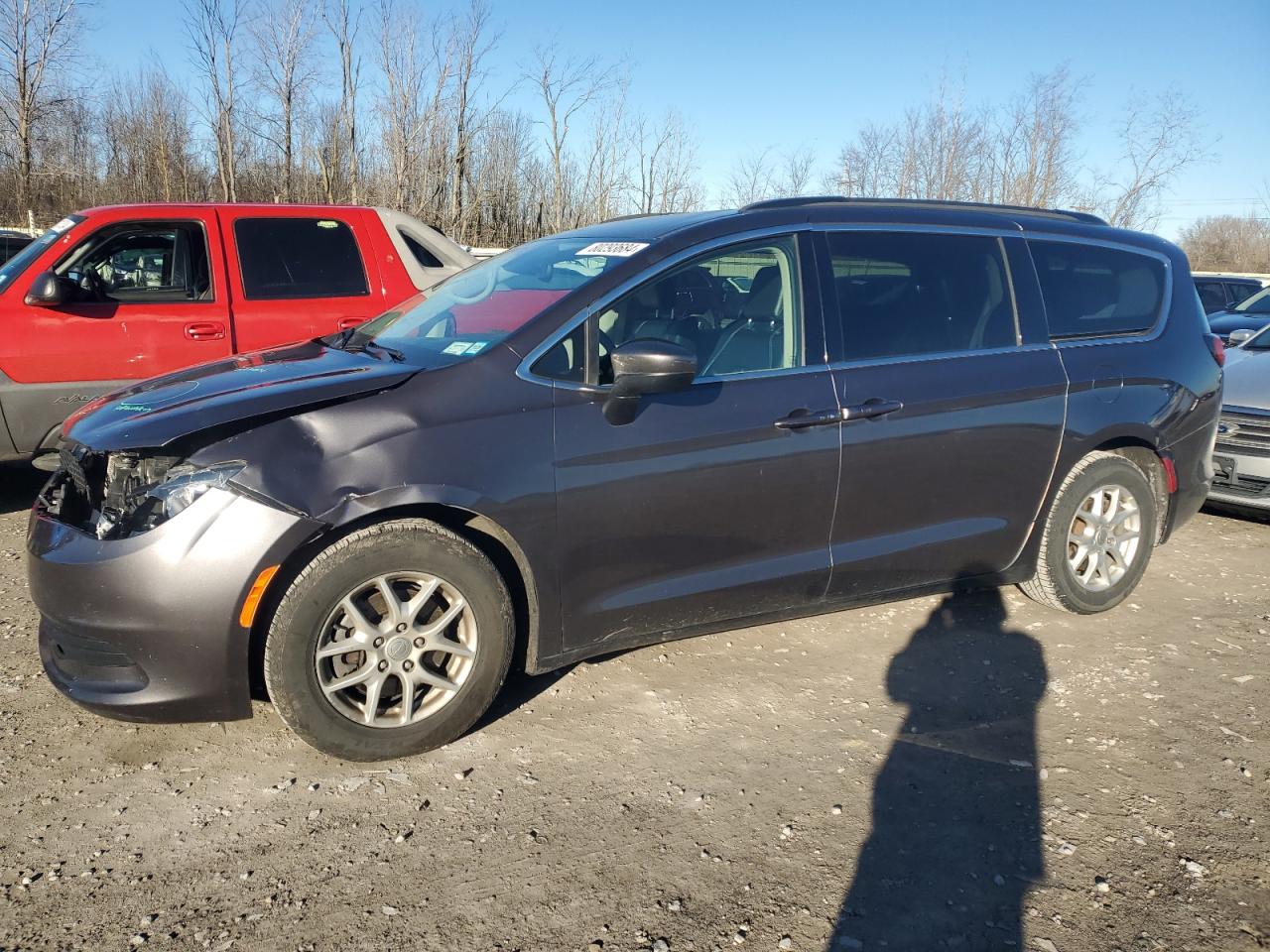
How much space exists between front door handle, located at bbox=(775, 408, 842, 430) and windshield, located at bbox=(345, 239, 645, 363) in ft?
2.76

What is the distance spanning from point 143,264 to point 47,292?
670 millimetres

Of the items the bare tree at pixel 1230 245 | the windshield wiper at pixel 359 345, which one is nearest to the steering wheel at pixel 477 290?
the windshield wiper at pixel 359 345

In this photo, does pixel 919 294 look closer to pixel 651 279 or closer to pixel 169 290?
pixel 651 279

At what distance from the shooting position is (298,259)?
628 centimetres

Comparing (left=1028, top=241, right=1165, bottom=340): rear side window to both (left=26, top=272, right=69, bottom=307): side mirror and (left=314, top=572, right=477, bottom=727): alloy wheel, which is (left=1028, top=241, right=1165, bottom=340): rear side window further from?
(left=26, top=272, right=69, bottom=307): side mirror

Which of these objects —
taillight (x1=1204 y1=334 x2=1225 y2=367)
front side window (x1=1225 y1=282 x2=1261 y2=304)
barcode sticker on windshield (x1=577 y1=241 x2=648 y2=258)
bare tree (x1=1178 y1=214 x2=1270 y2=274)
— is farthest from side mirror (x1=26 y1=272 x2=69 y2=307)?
bare tree (x1=1178 y1=214 x2=1270 y2=274)

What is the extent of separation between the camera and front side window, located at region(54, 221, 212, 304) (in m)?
5.74

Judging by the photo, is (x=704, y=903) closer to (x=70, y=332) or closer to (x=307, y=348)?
(x=307, y=348)

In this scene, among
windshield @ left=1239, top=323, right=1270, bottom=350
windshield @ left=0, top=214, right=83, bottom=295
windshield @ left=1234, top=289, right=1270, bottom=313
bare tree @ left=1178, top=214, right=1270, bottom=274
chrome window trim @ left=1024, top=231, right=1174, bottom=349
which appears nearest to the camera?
chrome window trim @ left=1024, top=231, right=1174, bottom=349

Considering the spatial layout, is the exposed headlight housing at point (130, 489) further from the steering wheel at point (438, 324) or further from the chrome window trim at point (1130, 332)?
the chrome window trim at point (1130, 332)

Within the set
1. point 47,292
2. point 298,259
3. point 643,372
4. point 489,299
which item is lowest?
point 643,372

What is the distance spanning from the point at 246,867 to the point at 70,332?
4.31 metres

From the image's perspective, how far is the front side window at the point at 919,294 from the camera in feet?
12.1

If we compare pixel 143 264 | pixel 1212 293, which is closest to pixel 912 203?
pixel 143 264
